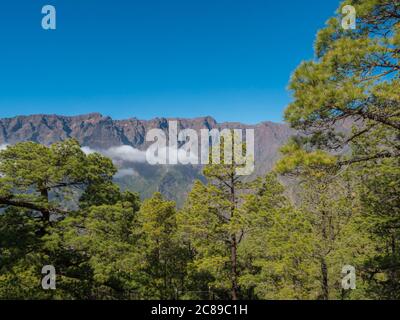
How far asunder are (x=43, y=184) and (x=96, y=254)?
4.70 metres

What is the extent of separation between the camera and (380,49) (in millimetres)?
8477

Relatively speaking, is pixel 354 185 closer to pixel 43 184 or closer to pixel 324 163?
pixel 324 163
